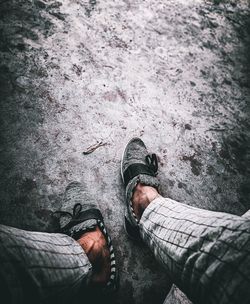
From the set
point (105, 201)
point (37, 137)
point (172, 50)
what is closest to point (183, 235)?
point (105, 201)

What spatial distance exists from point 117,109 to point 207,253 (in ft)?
3.57

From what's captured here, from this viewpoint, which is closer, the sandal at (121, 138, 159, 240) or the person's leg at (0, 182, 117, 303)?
the person's leg at (0, 182, 117, 303)

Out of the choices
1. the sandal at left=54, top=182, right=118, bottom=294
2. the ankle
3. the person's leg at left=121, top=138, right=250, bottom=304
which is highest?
the person's leg at left=121, top=138, right=250, bottom=304

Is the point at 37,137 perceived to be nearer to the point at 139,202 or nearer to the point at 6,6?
the point at 139,202

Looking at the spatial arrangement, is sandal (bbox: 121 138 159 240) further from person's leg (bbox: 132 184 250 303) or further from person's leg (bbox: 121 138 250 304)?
person's leg (bbox: 132 184 250 303)

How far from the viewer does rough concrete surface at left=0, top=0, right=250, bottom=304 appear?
1223mm

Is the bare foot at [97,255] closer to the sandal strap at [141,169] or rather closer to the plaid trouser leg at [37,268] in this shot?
the plaid trouser leg at [37,268]

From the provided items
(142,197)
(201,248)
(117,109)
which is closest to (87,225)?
(142,197)

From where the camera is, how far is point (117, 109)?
153 centimetres

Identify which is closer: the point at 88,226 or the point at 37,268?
the point at 37,268

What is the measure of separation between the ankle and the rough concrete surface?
0.15 meters

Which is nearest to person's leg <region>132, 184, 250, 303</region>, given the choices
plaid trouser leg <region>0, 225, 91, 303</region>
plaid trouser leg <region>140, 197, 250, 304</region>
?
plaid trouser leg <region>140, 197, 250, 304</region>

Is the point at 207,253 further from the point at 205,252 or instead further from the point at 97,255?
the point at 97,255

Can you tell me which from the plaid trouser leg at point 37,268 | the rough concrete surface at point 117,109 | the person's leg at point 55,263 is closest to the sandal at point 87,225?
the person's leg at point 55,263
